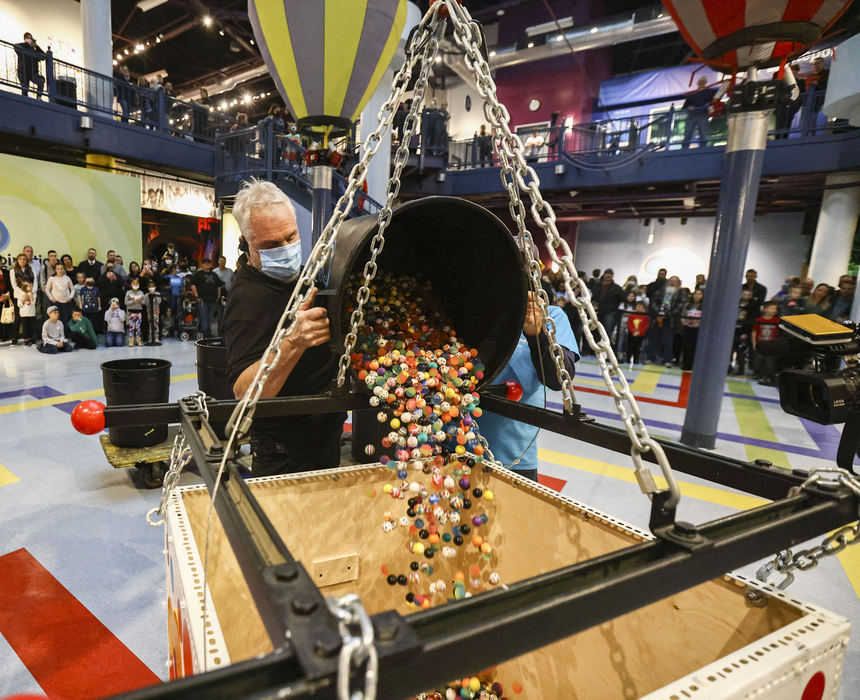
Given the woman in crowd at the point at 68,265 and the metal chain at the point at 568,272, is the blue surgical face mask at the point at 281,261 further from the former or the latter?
the woman in crowd at the point at 68,265

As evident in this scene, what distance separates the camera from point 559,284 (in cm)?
799

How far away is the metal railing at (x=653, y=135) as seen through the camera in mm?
8141

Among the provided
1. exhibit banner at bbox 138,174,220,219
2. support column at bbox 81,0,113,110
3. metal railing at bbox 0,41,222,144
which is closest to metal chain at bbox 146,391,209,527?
metal railing at bbox 0,41,222,144

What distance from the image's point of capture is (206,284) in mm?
8562

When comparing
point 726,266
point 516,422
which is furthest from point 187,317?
point 516,422

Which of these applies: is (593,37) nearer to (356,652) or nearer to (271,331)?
(271,331)

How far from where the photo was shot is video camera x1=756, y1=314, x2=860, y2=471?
3.47 feet

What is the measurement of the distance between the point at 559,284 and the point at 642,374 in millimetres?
1875

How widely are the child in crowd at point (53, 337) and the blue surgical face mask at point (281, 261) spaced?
6.88m

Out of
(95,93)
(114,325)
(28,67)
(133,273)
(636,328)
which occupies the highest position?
(28,67)

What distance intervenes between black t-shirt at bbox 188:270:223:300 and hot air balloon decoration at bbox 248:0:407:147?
6.52m

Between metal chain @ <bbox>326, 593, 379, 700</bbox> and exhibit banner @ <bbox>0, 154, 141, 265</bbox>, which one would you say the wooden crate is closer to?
metal chain @ <bbox>326, 593, 379, 700</bbox>

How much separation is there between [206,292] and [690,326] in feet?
26.0

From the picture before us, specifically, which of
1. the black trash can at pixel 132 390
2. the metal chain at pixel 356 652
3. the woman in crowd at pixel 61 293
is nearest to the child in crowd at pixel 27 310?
the woman in crowd at pixel 61 293
